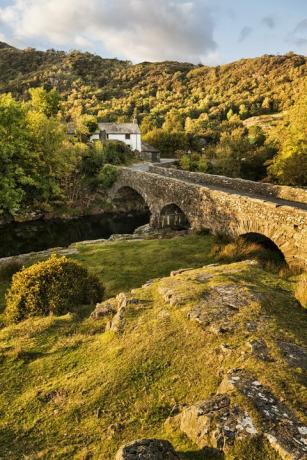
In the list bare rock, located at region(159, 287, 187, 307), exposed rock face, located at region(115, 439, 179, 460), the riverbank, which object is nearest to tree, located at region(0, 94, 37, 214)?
the riverbank

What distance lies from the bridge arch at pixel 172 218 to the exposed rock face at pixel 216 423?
3213 centimetres

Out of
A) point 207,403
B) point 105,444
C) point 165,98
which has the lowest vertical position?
point 105,444

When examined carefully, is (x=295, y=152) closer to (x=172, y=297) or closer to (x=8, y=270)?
(x=8, y=270)

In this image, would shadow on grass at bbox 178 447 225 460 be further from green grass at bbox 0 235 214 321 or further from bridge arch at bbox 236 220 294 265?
bridge arch at bbox 236 220 294 265

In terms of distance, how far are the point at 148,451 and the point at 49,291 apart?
9.23m

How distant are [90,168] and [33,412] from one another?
187 feet

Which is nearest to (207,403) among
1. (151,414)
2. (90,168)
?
(151,414)

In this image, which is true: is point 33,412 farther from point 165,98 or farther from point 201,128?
point 165,98

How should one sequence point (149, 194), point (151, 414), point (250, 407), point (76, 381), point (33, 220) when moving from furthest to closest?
point (33, 220), point (149, 194), point (76, 381), point (151, 414), point (250, 407)

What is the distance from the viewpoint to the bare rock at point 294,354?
782cm

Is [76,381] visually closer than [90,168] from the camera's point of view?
Yes

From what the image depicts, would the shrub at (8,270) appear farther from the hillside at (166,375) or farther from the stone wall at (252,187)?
the stone wall at (252,187)

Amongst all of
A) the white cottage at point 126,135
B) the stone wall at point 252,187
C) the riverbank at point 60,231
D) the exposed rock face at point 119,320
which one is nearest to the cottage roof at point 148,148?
the white cottage at point 126,135

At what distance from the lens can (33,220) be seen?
4950 cm
